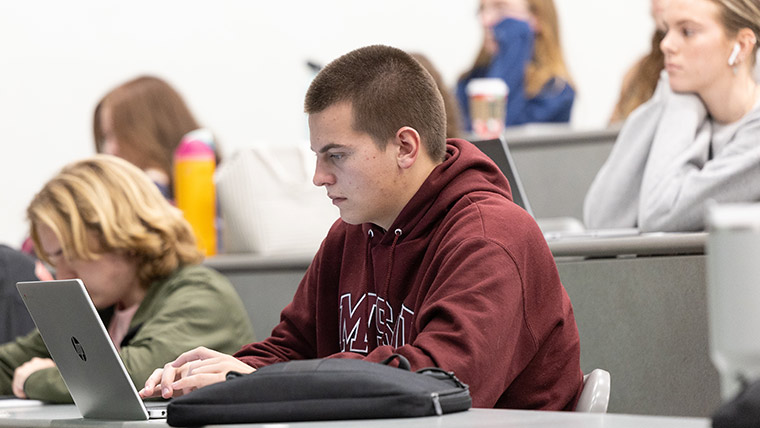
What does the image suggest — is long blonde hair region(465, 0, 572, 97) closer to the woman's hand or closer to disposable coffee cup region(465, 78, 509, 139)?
disposable coffee cup region(465, 78, 509, 139)

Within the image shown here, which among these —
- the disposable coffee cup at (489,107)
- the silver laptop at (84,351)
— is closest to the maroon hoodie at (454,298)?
the silver laptop at (84,351)

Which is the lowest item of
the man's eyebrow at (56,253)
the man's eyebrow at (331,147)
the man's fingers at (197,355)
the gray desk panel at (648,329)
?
the gray desk panel at (648,329)

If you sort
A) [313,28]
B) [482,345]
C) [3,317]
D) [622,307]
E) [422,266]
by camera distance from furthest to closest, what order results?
[313,28] → [3,317] → [622,307] → [422,266] → [482,345]

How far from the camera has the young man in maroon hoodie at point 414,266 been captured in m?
1.16

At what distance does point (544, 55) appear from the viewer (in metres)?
3.57

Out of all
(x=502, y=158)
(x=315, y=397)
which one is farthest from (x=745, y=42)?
(x=315, y=397)

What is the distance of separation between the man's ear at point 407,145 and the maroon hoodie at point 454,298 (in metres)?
0.04

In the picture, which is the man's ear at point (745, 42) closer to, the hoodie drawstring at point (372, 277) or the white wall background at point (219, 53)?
the hoodie drawstring at point (372, 277)

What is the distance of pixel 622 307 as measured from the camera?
74.0 inches

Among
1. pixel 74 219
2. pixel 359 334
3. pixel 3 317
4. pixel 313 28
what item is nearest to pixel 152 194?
pixel 74 219

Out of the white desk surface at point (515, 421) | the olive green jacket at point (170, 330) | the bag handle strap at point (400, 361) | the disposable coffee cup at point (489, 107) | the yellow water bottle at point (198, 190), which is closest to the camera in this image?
the white desk surface at point (515, 421)

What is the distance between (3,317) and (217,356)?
1.15 m

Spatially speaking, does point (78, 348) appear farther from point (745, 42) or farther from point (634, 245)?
point (745, 42)

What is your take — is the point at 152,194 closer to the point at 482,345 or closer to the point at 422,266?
the point at 422,266
